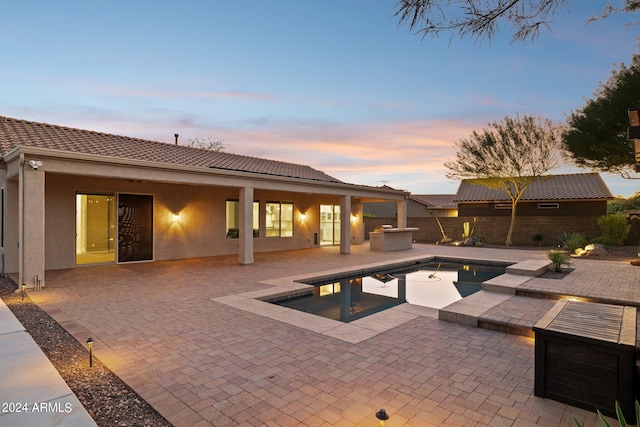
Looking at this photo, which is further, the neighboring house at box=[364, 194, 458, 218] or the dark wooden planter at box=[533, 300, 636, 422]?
the neighboring house at box=[364, 194, 458, 218]

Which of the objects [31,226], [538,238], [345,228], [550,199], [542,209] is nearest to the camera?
[31,226]

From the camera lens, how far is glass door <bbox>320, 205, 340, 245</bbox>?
17984mm

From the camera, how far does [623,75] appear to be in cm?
1102

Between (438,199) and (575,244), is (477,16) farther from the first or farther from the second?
(438,199)

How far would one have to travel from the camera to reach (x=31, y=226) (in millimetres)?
7230

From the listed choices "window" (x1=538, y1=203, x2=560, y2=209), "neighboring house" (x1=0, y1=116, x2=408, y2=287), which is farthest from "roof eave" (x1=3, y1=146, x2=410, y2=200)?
"window" (x1=538, y1=203, x2=560, y2=209)

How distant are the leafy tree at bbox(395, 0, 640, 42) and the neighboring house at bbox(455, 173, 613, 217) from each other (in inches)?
739

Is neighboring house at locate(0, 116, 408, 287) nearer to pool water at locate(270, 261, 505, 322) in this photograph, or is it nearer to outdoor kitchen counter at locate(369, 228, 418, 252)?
outdoor kitchen counter at locate(369, 228, 418, 252)

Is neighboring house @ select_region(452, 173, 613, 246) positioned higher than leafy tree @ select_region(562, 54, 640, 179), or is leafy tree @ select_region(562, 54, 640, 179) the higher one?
leafy tree @ select_region(562, 54, 640, 179)

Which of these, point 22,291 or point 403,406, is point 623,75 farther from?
point 22,291

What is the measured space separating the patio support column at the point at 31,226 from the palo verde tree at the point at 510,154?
19.7 metres

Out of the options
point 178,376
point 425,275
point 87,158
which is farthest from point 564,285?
point 87,158

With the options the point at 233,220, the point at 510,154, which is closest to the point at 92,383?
the point at 233,220

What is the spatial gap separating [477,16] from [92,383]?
543 cm
